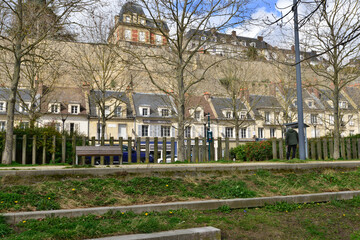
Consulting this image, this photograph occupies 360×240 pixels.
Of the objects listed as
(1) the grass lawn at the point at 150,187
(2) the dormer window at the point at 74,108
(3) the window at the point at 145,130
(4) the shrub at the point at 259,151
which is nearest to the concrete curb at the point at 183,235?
(1) the grass lawn at the point at 150,187

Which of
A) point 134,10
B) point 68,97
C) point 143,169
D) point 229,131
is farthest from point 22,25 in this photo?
point 229,131

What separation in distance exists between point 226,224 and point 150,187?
2095 millimetres

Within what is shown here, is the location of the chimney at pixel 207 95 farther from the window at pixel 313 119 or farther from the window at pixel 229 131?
the window at pixel 313 119

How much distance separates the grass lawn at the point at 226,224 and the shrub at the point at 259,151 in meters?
10.0

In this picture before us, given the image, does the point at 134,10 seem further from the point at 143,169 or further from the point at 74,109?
the point at 74,109

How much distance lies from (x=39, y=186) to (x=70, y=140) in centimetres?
800

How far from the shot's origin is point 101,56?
2397cm

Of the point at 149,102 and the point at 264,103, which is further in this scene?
the point at 264,103

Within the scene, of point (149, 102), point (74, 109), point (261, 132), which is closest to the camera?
point (74, 109)

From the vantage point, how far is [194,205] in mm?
Answer: 5617

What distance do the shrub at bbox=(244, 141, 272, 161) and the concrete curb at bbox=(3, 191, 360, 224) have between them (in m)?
9.07

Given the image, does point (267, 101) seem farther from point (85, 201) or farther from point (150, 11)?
point (85, 201)

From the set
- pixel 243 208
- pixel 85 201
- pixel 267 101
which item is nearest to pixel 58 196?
pixel 85 201

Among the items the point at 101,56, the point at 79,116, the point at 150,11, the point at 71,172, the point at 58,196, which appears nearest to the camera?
the point at 58,196
